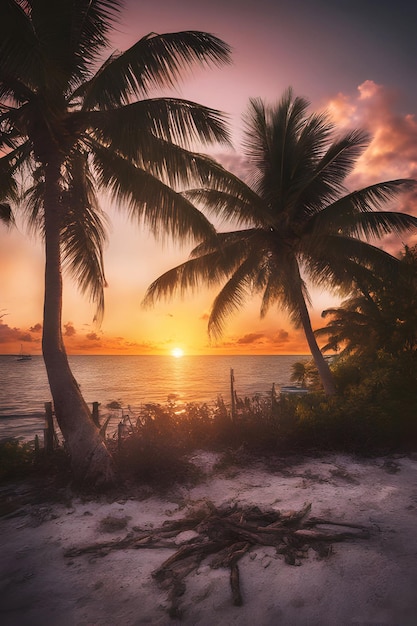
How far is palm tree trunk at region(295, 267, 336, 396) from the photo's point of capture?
1159cm

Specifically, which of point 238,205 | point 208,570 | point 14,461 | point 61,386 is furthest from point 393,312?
point 14,461

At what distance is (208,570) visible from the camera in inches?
154

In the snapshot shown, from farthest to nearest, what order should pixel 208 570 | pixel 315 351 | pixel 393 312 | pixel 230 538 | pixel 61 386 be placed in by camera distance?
pixel 315 351, pixel 393 312, pixel 61 386, pixel 230 538, pixel 208 570

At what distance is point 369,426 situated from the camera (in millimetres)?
8430

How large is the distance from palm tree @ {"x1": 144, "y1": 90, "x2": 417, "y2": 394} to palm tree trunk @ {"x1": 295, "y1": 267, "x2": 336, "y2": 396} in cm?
3

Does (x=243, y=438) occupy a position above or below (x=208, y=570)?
above

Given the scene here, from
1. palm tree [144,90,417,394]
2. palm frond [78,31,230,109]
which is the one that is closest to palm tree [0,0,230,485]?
palm frond [78,31,230,109]

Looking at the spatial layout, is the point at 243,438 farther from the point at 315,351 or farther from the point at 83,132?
the point at 83,132

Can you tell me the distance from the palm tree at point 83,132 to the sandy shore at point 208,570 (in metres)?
1.17

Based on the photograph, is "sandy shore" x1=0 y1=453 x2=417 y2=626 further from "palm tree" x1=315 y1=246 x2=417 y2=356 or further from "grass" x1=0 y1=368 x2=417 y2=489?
"palm tree" x1=315 y1=246 x2=417 y2=356

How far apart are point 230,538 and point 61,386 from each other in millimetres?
3950

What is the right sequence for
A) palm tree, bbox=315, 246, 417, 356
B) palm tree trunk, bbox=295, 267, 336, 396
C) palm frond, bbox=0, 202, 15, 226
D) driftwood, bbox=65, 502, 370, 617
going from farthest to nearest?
palm tree trunk, bbox=295, 267, 336, 396, palm tree, bbox=315, 246, 417, 356, palm frond, bbox=0, 202, 15, 226, driftwood, bbox=65, 502, 370, 617

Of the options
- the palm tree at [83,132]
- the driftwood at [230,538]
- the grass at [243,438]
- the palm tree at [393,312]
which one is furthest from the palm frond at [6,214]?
the palm tree at [393,312]

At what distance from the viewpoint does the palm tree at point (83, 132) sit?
5.48 m
